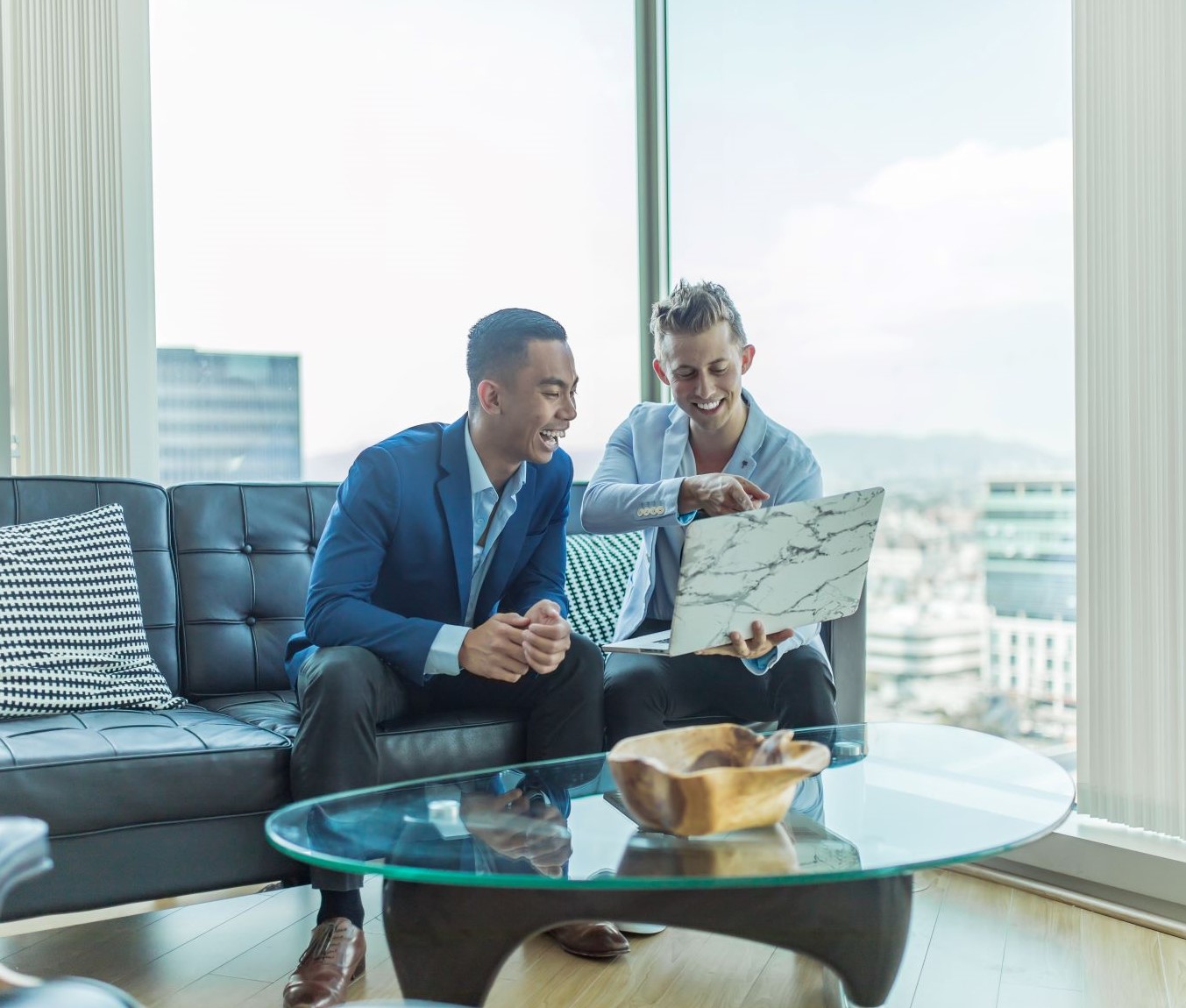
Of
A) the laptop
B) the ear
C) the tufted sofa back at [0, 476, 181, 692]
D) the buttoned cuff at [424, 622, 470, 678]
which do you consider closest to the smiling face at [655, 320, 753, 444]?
the ear

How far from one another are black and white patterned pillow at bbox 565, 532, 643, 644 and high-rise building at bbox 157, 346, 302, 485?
2.90ft

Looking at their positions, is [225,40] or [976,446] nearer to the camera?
[976,446]

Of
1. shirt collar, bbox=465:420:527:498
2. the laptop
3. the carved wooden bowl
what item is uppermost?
shirt collar, bbox=465:420:527:498

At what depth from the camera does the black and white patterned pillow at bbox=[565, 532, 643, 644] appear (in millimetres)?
2570

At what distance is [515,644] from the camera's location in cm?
193

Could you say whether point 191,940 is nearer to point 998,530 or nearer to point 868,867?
point 868,867

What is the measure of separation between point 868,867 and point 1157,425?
1355mm

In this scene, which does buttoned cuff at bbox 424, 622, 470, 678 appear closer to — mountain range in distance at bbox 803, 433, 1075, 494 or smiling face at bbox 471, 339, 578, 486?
smiling face at bbox 471, 339, 578, 486

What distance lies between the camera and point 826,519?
6.10 ft

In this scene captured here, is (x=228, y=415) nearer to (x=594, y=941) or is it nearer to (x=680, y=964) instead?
(x=594, y=941)

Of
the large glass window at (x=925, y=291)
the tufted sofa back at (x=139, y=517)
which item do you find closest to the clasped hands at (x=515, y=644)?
the tufted sofa back at (x=139, y=517)

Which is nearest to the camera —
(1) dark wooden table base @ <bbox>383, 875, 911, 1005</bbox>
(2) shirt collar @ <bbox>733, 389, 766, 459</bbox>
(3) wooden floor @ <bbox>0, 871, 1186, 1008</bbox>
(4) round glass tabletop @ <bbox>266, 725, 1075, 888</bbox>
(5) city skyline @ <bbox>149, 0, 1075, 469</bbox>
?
(4) round glass tabletop @ <bbox>266, 725, 1075, 888</bbox>

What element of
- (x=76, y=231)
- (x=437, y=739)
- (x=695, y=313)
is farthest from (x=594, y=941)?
(x=76, y=231)

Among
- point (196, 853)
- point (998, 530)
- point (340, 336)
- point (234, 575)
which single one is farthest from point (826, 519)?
point (340, 336)
